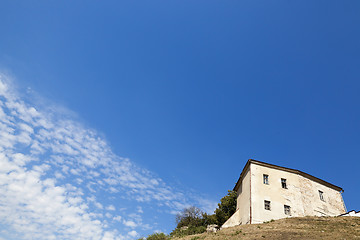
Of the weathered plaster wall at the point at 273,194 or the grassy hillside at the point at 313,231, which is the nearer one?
the grassy hillside at the point at 313,231

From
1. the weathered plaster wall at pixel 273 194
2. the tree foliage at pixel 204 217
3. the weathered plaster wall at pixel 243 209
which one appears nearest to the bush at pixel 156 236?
the tree foliage at pixel 204 217

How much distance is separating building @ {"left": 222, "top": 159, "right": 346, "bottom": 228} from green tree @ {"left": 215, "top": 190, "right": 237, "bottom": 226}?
4.86 metres

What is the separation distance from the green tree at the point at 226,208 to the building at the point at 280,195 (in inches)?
191

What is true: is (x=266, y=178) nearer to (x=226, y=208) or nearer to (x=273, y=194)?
(x=273, y=194)

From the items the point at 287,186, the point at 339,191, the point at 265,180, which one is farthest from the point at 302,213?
the point at 339,191

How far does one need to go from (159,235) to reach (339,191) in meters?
31.4

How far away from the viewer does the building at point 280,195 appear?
82.9ft

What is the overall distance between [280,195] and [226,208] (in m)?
11.7

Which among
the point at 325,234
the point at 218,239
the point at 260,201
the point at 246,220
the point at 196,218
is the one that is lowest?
the point at 218,239

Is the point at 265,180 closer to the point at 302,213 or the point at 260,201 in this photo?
the point at 260,201

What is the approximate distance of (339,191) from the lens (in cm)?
3141

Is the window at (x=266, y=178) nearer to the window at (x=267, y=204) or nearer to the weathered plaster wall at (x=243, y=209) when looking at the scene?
the weathered plaster wall at (x=243, y=209)

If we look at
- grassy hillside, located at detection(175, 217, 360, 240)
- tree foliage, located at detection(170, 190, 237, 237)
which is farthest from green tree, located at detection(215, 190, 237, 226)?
grassy hillside, located at detection(175, 217, 360, 240)

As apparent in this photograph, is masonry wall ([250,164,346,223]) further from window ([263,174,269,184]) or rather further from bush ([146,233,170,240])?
bush ([146,233,170,240])
